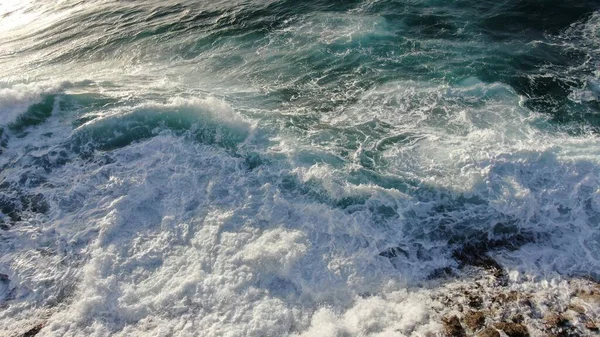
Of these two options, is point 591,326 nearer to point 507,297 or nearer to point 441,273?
point 507,297

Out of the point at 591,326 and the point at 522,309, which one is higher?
the point at 522,309

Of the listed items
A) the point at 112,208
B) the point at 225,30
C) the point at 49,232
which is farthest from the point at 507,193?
the point at 225,30

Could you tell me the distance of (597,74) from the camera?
1252cm

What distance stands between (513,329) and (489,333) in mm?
413

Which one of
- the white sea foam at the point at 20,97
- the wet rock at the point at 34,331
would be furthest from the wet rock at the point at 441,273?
the white sea foam at the point at 20,97

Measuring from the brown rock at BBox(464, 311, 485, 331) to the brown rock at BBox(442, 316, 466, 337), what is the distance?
15cm

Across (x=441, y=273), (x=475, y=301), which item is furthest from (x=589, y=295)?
(x=441, y=273)

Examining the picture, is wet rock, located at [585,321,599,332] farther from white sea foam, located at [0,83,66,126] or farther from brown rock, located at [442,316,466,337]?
white sea foam, located at [0,83,66,126]

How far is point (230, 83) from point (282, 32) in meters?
3.82

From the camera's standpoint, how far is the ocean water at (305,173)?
817 cm

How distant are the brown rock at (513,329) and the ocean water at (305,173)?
3.13ft

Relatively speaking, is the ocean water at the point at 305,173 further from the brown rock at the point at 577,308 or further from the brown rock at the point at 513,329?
the brown rock at the point at 513,329

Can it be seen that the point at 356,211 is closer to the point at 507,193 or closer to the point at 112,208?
the point at 507,193

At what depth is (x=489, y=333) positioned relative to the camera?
7020 millimetres
